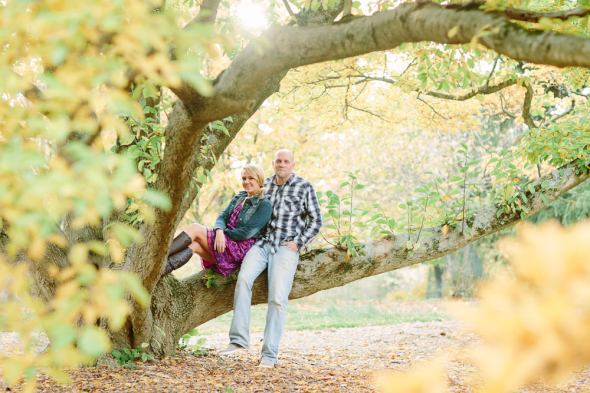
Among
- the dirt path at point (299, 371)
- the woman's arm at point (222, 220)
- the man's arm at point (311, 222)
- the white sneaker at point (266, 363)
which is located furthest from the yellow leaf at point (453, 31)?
the white sneaker at point (266, 363)

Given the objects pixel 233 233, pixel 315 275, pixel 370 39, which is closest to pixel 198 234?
pixel 233 233

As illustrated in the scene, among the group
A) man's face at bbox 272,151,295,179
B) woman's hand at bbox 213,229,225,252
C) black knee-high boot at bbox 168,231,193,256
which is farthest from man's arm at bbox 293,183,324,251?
black knee-high boot at bbox 168,231,193,256

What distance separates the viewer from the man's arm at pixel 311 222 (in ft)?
12.6

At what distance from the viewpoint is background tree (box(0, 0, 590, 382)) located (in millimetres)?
950

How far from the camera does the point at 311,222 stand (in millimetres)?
3924

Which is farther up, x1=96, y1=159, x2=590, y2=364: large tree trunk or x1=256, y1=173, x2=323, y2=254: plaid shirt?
Result: x1=256, y1=173, x2=323, y2=254: plaid shirt

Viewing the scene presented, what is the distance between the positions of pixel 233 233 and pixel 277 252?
1.38 feet

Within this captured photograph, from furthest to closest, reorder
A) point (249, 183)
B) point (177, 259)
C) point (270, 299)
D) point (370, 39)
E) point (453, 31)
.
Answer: point (249, 183)
point (270, 299)
point (177, 259)
point (370, 39)
point (453, 31)

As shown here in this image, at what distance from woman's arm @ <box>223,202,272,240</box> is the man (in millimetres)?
144

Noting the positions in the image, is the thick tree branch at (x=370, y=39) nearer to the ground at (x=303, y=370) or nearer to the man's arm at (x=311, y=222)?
the ground at (x=303, y=370)

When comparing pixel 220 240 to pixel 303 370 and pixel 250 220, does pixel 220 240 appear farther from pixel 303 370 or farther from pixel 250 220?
pixel 303 370

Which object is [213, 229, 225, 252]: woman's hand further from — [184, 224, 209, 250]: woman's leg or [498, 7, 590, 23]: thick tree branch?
[498, 7, 590, 23]: thick tree branch

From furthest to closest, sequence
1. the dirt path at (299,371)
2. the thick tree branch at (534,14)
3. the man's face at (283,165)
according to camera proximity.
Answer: the man's face at (283,165) < the dirt path at (299,371) < the thick tree branch at (534,14)

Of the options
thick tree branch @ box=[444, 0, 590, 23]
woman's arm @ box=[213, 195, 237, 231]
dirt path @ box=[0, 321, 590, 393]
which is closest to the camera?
thick tree branch @ box=[444, 0, 590, 23]
